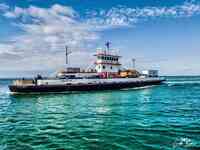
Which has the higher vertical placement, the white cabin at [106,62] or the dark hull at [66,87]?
the white cabin at [106,62]

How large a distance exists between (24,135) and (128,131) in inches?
281

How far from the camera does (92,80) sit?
6788 centimetres

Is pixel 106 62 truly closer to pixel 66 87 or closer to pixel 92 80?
pixel 92 80

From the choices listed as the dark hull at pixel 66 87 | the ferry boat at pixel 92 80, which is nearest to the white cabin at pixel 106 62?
the ferry boat at pixel 92 80

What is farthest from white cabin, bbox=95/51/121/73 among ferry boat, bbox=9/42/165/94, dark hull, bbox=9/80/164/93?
dark hull, bbox=9/80/164/93

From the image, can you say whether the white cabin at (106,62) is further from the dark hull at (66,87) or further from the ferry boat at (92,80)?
the dark hull at (66,87)

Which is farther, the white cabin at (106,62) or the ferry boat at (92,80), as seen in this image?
the white cabin at (106,62)

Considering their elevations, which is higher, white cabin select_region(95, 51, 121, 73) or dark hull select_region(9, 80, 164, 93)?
white cabin select_region(95, 51, 121, 73)

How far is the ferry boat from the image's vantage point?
196 feet

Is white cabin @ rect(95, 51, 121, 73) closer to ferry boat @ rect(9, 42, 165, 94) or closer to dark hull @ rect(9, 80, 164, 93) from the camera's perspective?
ferry boat @ rect(9, 42, 165, 94)

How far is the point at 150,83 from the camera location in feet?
278

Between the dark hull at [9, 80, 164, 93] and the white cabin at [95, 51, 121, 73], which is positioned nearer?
the dark hull at [9, 80, 164, 93]

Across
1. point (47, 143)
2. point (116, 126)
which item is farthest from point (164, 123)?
point (47, 143)

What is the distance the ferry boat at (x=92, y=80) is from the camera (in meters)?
59.7
